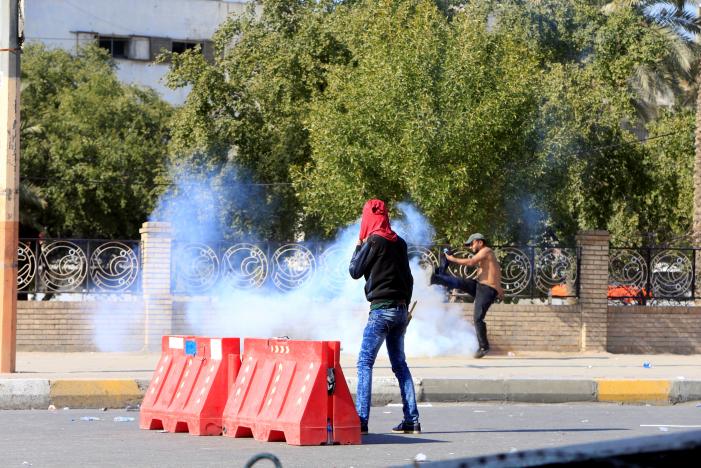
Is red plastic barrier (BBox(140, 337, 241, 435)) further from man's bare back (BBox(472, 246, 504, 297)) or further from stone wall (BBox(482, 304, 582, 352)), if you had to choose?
stone wall (BBox(482, 304, 582, 352))

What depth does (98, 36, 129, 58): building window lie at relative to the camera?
56309 mm

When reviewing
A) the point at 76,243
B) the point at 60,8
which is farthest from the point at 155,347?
the point at 60,8

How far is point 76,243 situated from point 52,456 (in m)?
10.00

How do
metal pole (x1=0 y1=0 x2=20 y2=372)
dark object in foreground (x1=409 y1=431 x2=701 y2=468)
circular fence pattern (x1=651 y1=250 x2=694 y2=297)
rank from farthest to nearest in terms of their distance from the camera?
circular fence pattern (x1=651 y1=250 x2=694 y2=297) → metal pole (x1=0 y1=0 x2=20 y2=372) → dark object in foreground (x1=409 y1=431 x2=701 y2=468)

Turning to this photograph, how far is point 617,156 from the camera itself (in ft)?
97.1

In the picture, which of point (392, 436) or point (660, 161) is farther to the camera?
point (660, 161)

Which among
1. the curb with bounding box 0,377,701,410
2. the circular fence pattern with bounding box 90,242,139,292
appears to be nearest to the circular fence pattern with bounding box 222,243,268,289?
the circular fence pattern with bounding box 90,242,139,292

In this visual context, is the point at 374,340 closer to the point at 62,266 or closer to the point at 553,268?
the point at 62,266

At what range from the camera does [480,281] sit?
16766 millimetres

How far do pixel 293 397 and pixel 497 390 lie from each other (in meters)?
4.76

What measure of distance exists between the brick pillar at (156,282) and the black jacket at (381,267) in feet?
30.7

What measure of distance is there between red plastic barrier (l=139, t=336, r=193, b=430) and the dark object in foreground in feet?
26.5

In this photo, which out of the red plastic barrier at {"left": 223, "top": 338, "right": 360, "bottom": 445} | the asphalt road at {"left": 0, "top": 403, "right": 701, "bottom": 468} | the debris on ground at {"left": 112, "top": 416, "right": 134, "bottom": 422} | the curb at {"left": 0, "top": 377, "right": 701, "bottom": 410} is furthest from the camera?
the curb at {"left": 0, "top": 377, "right": 701, "bottom": 410}

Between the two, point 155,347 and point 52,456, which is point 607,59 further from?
point 52,456
